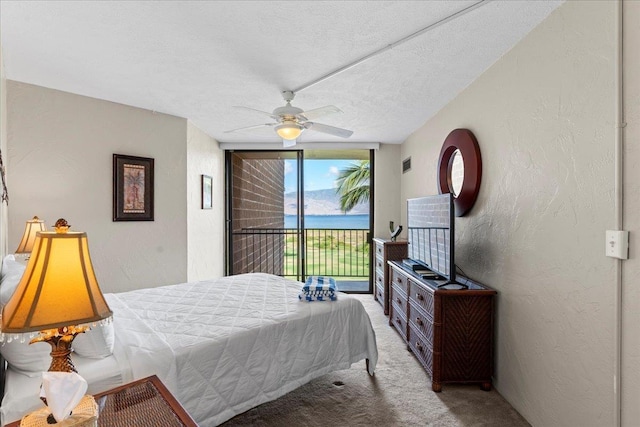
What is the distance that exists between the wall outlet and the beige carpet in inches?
49.4

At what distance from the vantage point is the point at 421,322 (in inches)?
105

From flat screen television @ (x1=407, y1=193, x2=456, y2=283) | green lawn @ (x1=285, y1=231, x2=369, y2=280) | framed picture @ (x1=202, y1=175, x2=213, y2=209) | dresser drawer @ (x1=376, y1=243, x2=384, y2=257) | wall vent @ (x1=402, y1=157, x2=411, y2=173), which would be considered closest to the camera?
flat screen television @ (x1=407, y1=193, x2=456, y2=283)

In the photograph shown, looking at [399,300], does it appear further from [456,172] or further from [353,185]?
[353,185]

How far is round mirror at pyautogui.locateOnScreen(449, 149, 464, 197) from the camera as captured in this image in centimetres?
306

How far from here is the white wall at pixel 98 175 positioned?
9.50 feet

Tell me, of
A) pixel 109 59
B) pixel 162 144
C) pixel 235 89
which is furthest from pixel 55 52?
pixel 162 144

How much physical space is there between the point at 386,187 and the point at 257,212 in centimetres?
232

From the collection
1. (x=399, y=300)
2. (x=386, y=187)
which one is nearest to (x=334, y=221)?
(x=386, y=187)

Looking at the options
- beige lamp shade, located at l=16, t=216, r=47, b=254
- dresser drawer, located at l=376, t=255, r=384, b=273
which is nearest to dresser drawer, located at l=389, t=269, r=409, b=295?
dresser drawer, located at l=376, t=255, r=384, b=273

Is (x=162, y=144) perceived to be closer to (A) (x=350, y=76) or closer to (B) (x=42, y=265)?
(A) (x=350, y=76)

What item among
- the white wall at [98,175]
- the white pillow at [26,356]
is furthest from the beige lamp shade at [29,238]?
the white pillow at [26,356]

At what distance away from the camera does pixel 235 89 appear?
2916mm

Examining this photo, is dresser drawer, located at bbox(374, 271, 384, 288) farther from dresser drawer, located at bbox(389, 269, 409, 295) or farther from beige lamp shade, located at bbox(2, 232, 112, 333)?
beige lamp shade, located at bbox(2, 232, 112, 333)

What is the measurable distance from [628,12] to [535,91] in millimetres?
599
